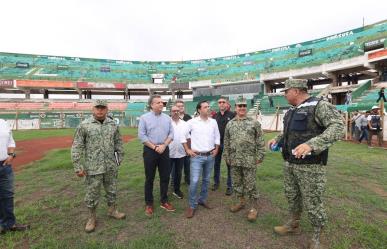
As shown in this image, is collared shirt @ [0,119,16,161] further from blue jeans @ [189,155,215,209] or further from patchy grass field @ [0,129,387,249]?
blue jeans @ [189,155,215,209]

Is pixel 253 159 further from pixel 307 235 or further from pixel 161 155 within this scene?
pixel 161 155

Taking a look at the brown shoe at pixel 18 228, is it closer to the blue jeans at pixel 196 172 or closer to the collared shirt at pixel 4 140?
the collared shirt at pixel 4 140

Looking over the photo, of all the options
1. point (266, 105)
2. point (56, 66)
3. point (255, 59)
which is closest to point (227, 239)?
point (266, 105)

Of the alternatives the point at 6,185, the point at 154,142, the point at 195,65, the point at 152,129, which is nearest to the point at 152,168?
the point at 154,142

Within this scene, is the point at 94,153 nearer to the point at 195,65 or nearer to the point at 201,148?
the point at 201,148

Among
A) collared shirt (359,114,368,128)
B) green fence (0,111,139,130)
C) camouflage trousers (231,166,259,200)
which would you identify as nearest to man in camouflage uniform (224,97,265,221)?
camouflage trousers (231,166,259,200)

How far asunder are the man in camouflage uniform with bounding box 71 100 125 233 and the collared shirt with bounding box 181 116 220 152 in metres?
1.42

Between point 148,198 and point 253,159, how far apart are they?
2.14 metres

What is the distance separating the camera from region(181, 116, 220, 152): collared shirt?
170 inches

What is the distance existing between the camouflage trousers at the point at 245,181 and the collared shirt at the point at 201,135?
0.65 m

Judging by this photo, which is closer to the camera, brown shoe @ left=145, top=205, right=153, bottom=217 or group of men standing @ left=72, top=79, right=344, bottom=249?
group of men standing @ left=72, top=79, right=344, bottom=249

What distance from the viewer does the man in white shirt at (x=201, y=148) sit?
4238 millimetres

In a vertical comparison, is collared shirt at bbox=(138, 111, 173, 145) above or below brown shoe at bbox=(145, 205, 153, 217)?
above

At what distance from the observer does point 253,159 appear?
4.13 metres
